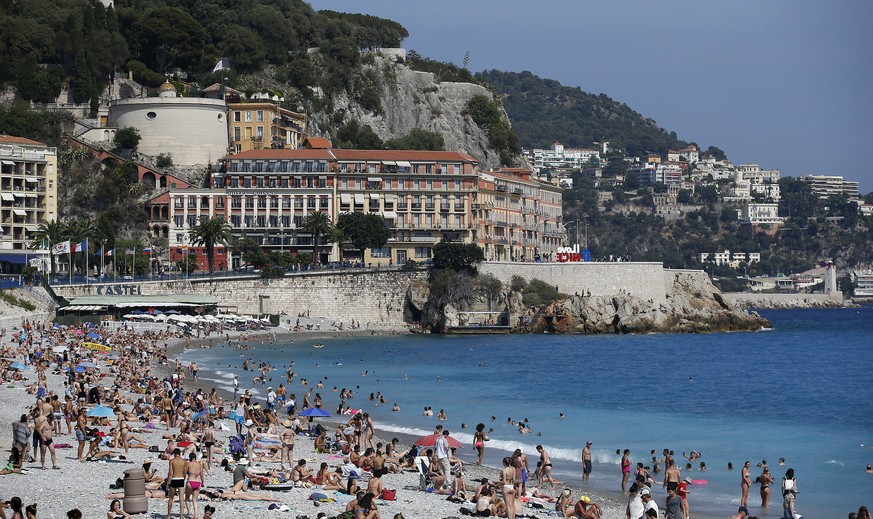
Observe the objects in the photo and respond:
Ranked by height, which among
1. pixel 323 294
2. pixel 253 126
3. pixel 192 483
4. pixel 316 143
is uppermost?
pixel 253 126

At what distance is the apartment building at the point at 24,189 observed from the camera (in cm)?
8931

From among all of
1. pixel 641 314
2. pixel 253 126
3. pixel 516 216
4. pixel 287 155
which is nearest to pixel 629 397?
Result: pixel 641 314

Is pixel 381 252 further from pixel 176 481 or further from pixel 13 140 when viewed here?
pixel 176 481

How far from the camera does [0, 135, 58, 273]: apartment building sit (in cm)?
8931

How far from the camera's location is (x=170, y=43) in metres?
112

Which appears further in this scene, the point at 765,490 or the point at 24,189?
the point at 24,189

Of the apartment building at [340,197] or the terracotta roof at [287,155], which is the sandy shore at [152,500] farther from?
the terracotta roof at [287,155]

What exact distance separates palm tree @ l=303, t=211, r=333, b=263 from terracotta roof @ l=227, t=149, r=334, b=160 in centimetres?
492

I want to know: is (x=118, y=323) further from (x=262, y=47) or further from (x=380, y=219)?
(x=262, y=47)

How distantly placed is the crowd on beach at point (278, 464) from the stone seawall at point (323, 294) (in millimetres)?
39653

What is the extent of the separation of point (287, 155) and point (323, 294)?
44.3 feet

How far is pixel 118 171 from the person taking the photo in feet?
316

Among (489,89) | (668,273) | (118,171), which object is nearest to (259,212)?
(118,171)

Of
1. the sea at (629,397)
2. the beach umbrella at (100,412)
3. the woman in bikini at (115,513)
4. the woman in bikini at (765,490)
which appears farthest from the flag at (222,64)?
the woman in bikini at (115,513)
